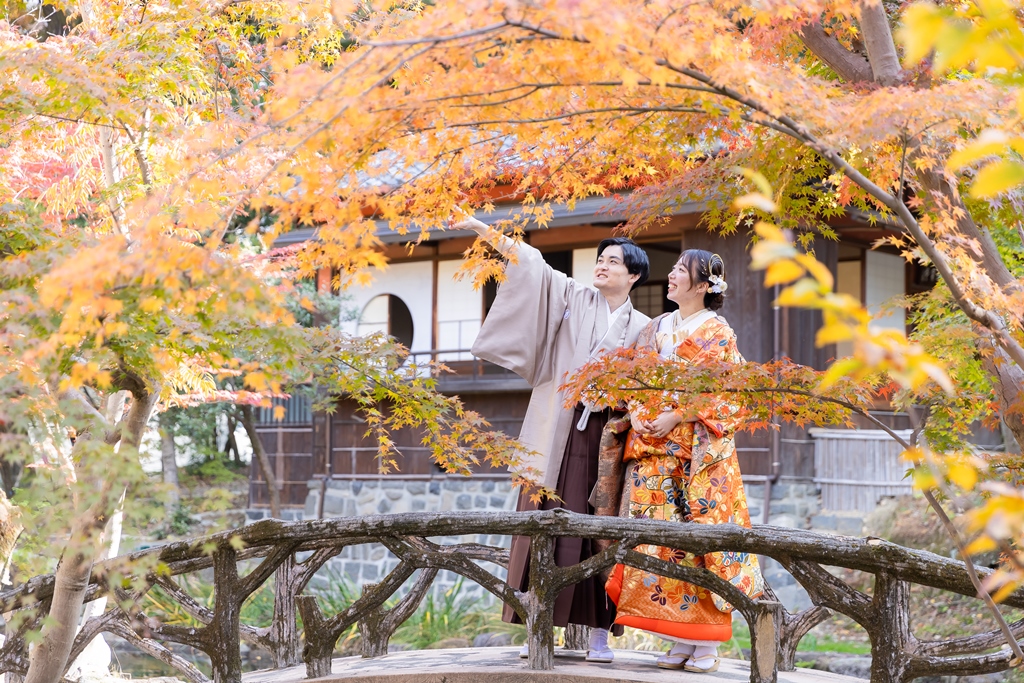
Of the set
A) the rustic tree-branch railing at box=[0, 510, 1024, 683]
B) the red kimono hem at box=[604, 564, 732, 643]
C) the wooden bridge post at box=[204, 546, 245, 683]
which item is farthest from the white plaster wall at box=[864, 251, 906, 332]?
the wooden bridge post at box=[204, 546, 245, 683]

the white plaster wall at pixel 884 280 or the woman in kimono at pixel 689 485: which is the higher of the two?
the white plaster wall at pixel 884 280

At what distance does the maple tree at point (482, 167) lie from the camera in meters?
2.49

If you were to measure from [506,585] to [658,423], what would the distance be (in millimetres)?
960

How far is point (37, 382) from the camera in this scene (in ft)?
10.2

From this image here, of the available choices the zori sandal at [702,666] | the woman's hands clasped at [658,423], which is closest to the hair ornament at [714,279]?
the woman's hands clasped at [658,423]

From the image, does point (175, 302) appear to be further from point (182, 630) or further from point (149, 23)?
point (149, 23)

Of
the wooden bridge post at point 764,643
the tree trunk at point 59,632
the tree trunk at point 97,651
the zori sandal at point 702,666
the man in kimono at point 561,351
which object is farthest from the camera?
the tree trunk at point 97,651

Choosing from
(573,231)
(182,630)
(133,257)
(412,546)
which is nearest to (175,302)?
(133,257)

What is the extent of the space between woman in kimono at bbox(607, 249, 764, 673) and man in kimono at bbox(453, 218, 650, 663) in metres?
0.20

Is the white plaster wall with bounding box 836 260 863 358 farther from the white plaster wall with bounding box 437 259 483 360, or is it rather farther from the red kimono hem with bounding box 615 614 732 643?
the red kimono hem with bounding box 615 614 732 643

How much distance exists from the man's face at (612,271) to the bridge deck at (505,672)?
1706mm

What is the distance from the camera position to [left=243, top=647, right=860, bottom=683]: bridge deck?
4.11 m

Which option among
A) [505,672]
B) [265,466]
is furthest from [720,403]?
[265,466]

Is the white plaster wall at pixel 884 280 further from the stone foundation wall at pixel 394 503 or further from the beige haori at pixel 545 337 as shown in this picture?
the beige haori at pixel 545 337
